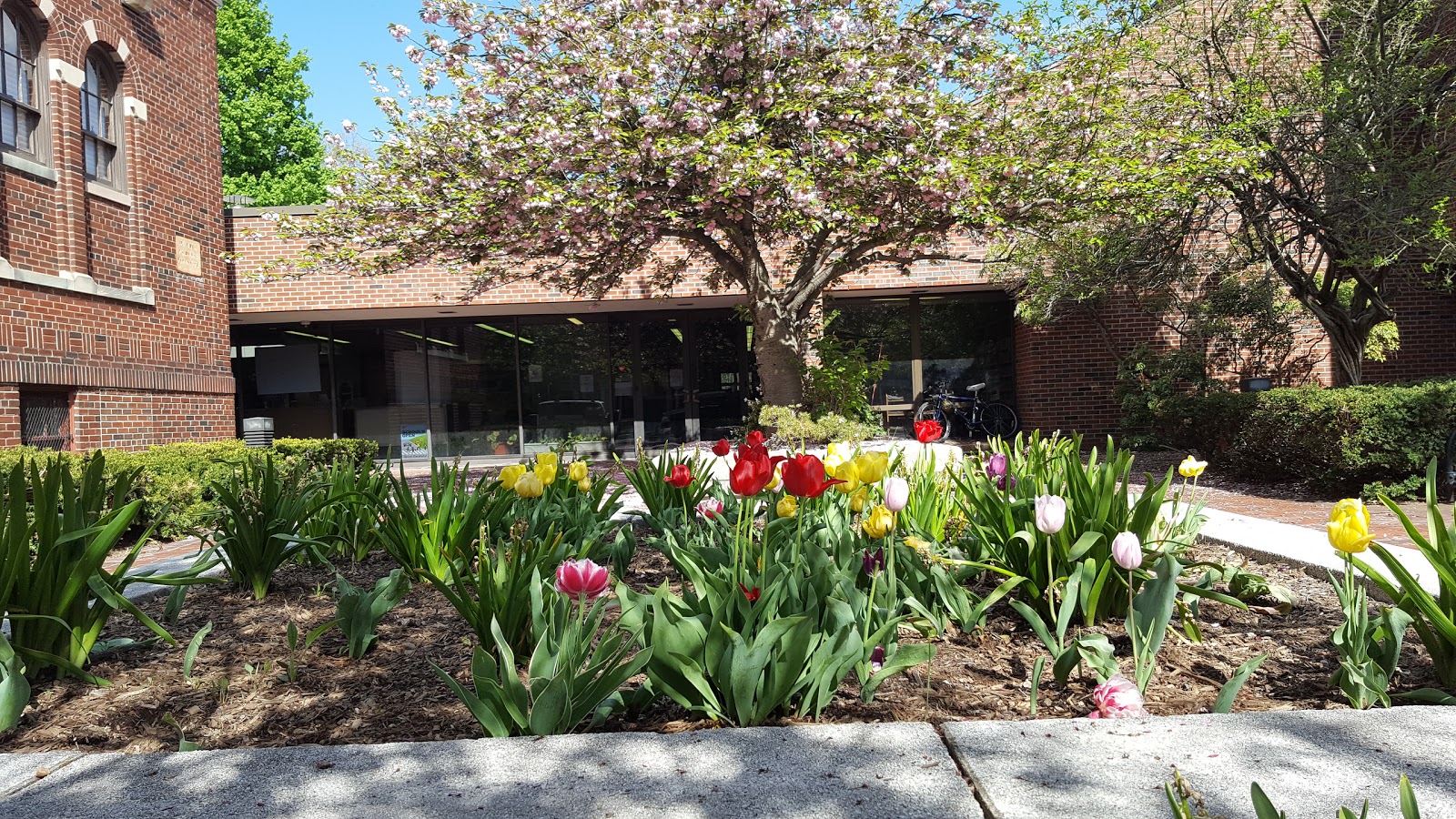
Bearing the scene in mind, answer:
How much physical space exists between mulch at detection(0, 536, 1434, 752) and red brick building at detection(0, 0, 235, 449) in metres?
7.65

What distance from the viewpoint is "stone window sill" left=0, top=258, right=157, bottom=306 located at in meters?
8.48

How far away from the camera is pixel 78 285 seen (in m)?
9.27

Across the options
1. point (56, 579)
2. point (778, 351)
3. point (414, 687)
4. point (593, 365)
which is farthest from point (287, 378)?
point (414, 687)

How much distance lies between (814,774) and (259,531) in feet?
9.41

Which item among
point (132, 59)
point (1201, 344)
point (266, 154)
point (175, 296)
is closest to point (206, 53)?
point (132, 59)

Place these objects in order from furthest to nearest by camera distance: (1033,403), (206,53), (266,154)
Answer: (266,154) → (1033,403) → (206,53)

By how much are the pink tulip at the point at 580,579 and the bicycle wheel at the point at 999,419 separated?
46.2ft

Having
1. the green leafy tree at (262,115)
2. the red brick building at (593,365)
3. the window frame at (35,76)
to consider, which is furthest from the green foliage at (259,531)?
the green leafy tree at (262,115)

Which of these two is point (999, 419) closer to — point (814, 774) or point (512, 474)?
point (512, 474)

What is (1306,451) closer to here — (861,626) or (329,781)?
(861,626)

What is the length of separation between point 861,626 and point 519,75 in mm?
7585

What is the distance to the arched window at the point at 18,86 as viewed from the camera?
8.74m

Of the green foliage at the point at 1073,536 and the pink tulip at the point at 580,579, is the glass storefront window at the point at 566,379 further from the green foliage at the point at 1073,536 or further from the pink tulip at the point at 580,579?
the pink tulip at the point at 580,579

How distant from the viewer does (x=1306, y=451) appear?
25.3ft
